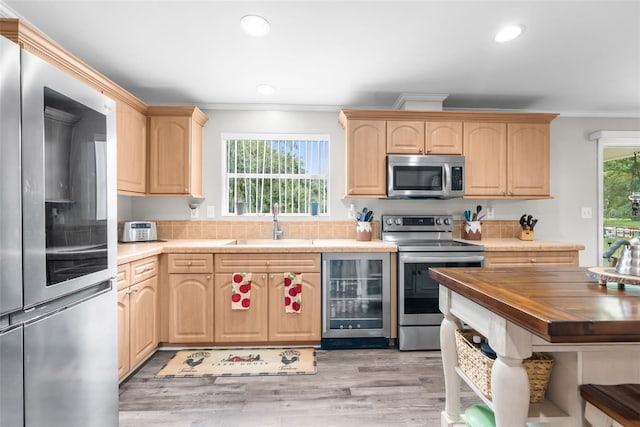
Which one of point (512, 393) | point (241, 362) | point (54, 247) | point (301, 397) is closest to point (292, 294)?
point (241, 362)

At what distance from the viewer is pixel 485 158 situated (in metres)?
3.23

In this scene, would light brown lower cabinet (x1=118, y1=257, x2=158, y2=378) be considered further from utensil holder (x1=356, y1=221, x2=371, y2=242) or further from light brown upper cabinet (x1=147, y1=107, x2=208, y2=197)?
utensil holder (x1=356, y1=221, x2=371, y2=242)

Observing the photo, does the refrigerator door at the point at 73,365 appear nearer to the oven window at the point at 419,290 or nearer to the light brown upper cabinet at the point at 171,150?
the light brown upper cabinet at the point at 171,150

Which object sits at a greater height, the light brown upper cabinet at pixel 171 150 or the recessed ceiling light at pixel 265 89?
the recessed ceiling light at pixel 265 89

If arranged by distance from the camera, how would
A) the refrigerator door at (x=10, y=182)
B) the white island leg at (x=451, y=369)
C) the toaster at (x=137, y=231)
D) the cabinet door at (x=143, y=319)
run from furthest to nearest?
the toaster at (x=137, y=231) < the cabinet door at (x=143, y=319) < the white island leg at (x=451, y=369) < the refrigerator door at (x=10, y=182)

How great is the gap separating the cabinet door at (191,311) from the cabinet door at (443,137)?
96.0 inches

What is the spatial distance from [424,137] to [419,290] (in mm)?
1483

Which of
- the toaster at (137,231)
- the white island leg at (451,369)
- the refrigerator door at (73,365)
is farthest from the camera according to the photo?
the toaster at (137,231)

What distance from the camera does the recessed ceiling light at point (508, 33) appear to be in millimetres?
2051

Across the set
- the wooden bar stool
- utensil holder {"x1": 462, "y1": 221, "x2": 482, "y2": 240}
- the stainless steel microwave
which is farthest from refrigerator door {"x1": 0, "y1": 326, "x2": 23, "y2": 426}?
utensil holder {"x1": 462, "y1": 221, "x2": 482, "y2": 240}

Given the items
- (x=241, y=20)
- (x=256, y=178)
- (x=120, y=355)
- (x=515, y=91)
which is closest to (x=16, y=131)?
(x=241, y=20)

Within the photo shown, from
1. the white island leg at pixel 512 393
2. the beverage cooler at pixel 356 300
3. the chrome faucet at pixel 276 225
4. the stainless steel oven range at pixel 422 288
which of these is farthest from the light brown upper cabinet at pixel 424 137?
the white island leg at pixel 512 393

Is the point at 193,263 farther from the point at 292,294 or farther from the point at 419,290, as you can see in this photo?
the point at 419,290

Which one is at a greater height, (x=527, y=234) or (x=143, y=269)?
(x=527, y=234)
